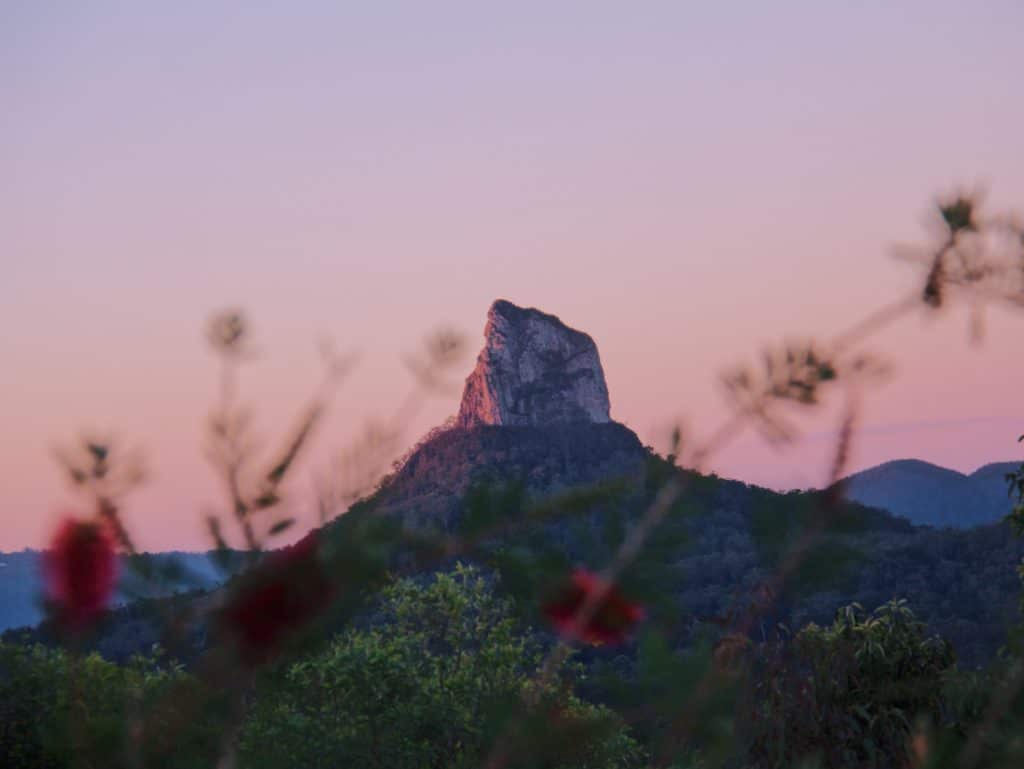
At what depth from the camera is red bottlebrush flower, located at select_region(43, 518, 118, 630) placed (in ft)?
6.10

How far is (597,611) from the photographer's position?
2.06 metres

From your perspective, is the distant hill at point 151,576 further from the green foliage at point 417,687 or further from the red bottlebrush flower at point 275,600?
the green foliage at point 417,687

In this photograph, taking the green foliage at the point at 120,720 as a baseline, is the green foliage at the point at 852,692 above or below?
below

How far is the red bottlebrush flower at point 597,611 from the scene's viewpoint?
203 centimetres

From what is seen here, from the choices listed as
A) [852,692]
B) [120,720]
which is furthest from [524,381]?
[120,720]

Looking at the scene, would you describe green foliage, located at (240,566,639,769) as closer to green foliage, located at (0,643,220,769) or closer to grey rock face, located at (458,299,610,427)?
green foliage, located at (0,643,220,769)

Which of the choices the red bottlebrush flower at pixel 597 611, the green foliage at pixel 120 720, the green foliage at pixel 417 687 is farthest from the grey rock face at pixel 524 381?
the red bottlebrush flower at pixel 597 611

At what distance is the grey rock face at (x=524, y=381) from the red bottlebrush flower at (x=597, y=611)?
224 feet

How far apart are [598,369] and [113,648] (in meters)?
74.5

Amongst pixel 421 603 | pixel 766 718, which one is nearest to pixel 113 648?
pixel 766 718

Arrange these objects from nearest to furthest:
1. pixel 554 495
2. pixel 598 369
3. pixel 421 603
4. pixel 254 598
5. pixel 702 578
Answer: pixel 254 598 < pixel 554 495 < pixel 702 578 < pixel 421 603 < pixel 598 369

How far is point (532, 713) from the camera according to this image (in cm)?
230

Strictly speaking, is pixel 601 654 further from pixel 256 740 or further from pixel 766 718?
pixel 256 740

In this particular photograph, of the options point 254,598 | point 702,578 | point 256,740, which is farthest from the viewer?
point 256,740
